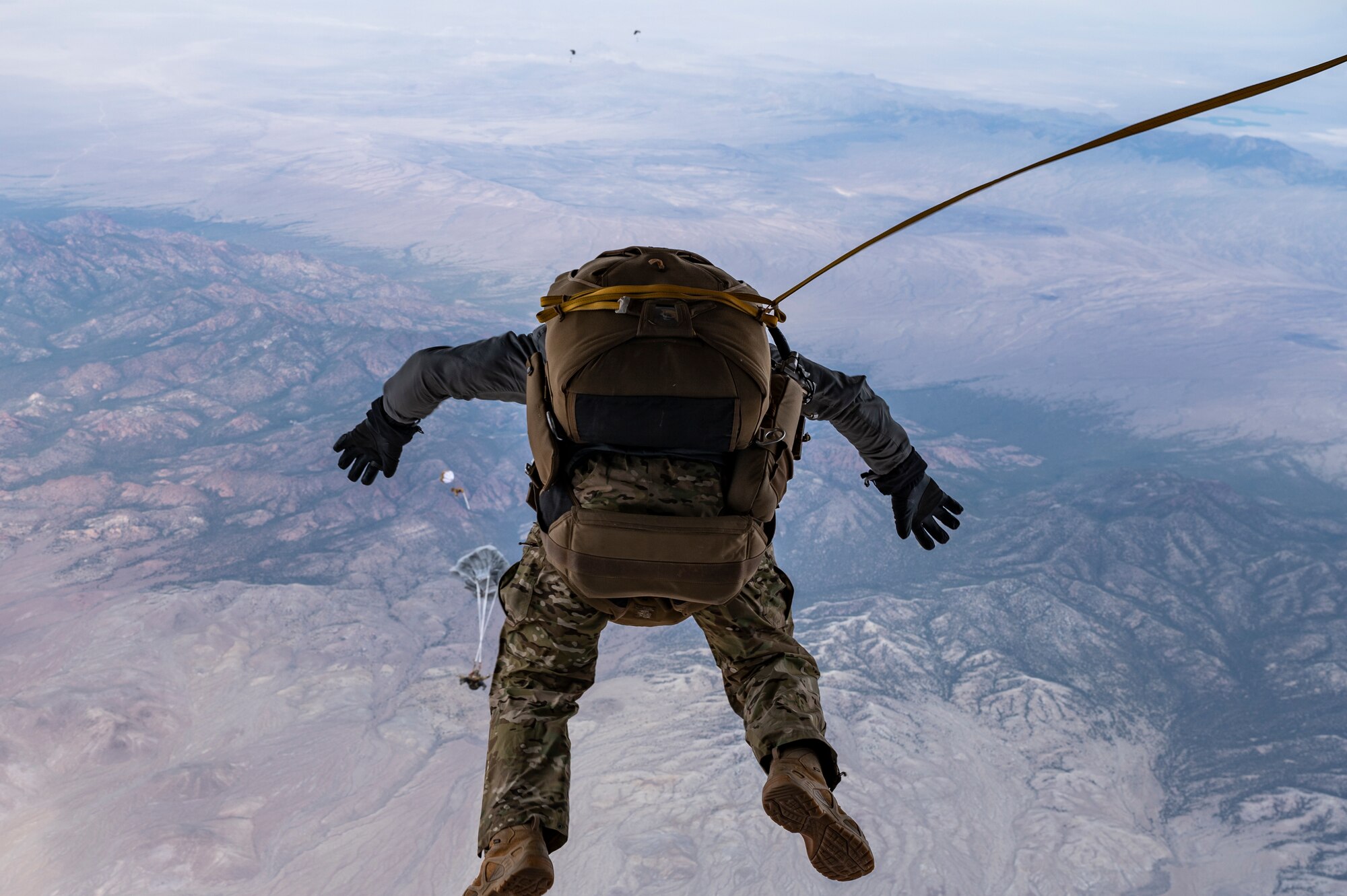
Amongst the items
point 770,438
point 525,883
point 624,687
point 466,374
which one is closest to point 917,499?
point 770,438

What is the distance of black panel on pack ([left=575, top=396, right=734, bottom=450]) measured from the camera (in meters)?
3.92

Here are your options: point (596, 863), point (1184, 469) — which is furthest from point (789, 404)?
point (1184, 469)

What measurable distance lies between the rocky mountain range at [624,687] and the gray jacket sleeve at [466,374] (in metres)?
94.6

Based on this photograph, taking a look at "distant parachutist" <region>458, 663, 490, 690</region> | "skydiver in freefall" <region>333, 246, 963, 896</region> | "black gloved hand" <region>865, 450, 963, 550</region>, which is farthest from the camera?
"distant parachutist" <region>458, 663, 490, 690</region>

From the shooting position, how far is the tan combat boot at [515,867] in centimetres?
362

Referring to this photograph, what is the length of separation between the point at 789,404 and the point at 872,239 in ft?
2.81

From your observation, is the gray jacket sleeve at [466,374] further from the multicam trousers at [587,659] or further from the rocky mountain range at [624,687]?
the rocky mountain range at [624,687]

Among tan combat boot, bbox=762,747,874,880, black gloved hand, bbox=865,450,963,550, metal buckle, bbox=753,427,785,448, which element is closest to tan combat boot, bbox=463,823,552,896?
tan combat boot, bbox=762,747,874,880

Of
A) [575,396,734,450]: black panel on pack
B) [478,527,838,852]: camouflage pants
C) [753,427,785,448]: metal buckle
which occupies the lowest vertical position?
[478,527,838,852]: camouflage pants

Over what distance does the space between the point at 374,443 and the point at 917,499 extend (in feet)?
12.3

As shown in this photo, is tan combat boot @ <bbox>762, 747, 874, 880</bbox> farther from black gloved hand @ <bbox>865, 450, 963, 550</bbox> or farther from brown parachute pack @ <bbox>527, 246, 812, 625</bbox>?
black gloved hand @ <bbox>865, 450, 963, 550</bbox>

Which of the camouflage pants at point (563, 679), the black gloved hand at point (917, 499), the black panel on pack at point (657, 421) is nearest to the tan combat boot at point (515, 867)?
the camouflage pants at point (563, 679)

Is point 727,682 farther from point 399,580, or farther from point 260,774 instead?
point 399,580

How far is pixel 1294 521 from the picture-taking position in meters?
163
